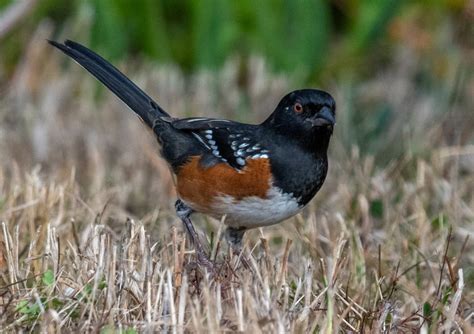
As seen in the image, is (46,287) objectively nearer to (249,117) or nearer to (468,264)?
(468,264)

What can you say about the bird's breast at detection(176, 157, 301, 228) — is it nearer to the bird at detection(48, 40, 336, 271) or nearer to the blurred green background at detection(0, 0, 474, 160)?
the bird at detection(48, 40, 336, 271)

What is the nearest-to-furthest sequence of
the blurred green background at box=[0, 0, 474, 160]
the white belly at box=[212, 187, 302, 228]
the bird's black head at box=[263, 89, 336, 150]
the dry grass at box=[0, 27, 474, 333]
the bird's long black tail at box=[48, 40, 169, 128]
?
1. the dry grass at box=[0, 27, 474, 333]
2. the white belly at box=[212, 187, 302, 228]
3. the bird's black head at box=[263, 89, 336, 150]
4. the bird's long black tail at box=[48, 40, 169, 128]
5. the blurred green background at box=[0, 0, 474, 160]

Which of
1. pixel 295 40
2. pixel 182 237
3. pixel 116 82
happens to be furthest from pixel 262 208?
pixel 295 40

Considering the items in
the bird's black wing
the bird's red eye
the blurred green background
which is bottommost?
the bird's black wing

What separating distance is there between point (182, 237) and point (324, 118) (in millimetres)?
753

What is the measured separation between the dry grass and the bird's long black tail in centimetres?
44

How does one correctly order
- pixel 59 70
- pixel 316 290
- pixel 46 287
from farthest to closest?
pixel 59 70, pixel 316 290, pixel 46 287

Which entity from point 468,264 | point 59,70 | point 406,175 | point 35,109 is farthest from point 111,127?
point 468,264

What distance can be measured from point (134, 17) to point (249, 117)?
1.83 metres

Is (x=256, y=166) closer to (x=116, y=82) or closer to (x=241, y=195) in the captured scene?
(x=241, y=195)

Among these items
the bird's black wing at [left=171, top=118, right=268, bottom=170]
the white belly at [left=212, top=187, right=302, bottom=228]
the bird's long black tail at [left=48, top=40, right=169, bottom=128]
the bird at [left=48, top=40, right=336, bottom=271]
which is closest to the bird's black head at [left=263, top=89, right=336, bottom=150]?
the bird at [left=48, top=40, right=336, bottom=271]

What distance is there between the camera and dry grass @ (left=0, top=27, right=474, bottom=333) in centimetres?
355

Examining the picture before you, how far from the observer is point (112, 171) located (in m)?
6.07

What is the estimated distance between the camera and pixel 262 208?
171 inches
